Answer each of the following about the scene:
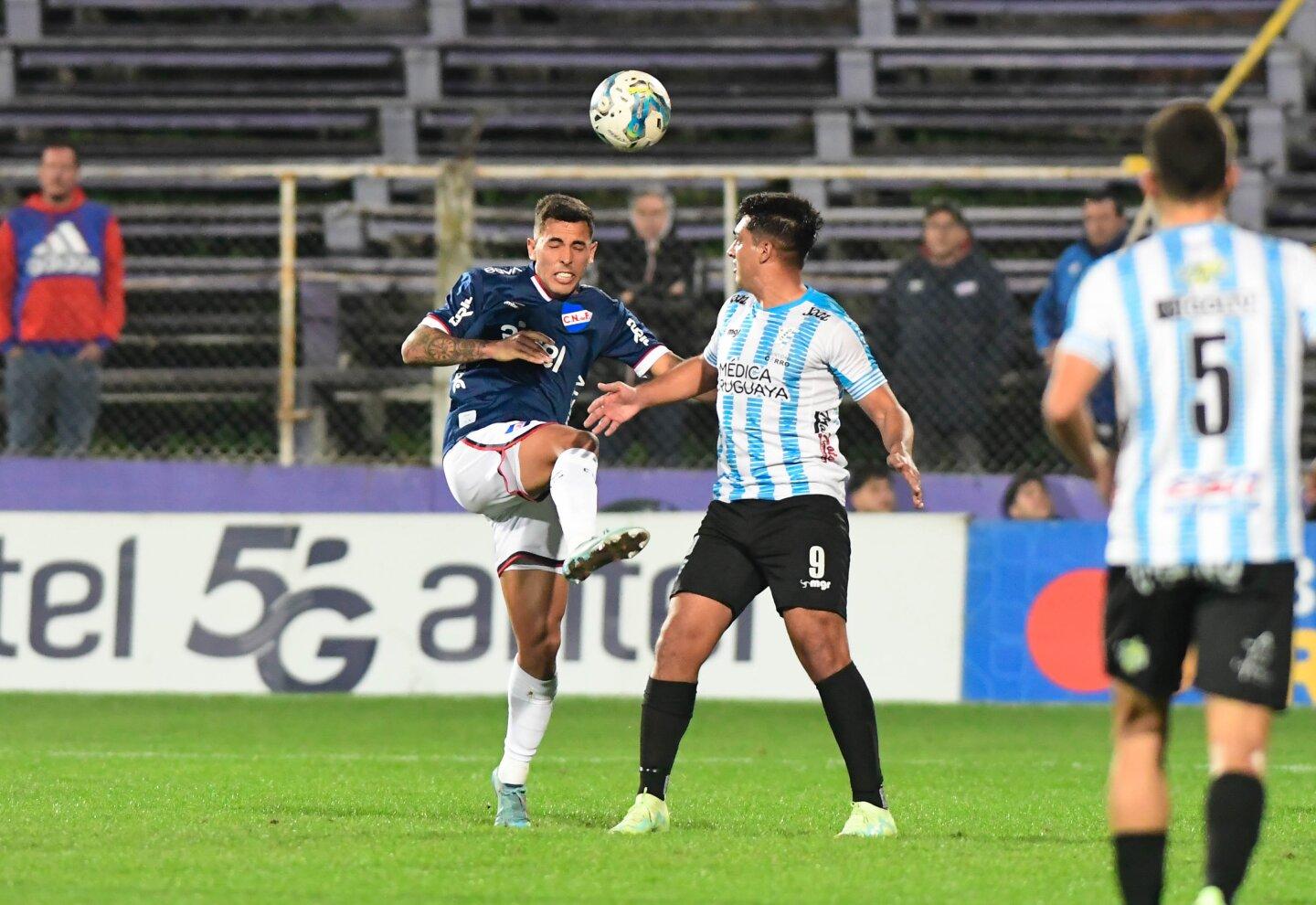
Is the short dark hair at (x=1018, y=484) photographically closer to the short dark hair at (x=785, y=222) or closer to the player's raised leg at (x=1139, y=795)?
the short dark hair at (x=785, y=222)

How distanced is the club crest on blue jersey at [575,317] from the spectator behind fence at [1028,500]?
600 cm

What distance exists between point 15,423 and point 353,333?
2301 millimetres

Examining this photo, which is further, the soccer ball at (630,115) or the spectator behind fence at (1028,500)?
the spectator behind fence at (1028,500)

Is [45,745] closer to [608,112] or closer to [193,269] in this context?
[608,112]

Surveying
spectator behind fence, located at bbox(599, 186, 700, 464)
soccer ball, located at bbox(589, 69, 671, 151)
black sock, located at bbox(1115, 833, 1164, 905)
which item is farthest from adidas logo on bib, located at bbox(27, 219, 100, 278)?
black sock, located at bbox(1115, 833, 1164, 905)

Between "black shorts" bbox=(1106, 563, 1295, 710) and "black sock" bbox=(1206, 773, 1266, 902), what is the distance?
0.19 metres

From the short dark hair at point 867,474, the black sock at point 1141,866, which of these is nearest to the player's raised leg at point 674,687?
the black sock at point 1141,866

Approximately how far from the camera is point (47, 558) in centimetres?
1290

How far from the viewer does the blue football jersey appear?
7516 millimetres

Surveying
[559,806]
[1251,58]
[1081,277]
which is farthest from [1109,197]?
[559,806]

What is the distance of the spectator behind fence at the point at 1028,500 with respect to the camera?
13.2m

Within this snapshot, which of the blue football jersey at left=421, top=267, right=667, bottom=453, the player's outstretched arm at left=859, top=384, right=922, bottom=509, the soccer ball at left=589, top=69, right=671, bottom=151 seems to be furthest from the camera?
the soccer ball at left=589, top=69, right=671, bottom=151

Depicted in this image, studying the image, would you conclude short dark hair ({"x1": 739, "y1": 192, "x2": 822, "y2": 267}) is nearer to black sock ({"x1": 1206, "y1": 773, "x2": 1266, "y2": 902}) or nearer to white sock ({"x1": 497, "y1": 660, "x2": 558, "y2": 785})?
white sock ({"x1": 497, "y1": 660, "x2": 558, "y2": 785})

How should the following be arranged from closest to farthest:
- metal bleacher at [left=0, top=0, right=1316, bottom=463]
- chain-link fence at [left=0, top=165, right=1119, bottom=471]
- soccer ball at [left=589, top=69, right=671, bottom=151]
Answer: soccer ball at [left=589, top=69, right=671, bottom=151] → chain-link fence at [left=0, top=165, right=1119, bottom=471] → metal bleacher at [left=0, top=0, right=1316, bottom=463]
